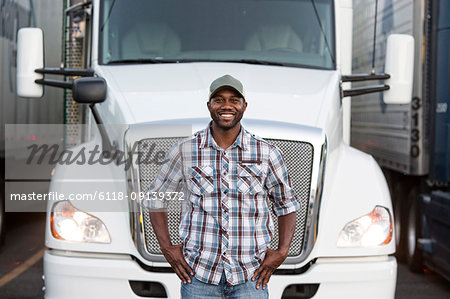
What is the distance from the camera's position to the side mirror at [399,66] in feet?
19.4

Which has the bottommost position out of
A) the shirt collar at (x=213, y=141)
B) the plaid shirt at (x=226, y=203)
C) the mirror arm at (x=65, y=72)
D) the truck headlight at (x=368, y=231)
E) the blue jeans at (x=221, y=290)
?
the blue jeans at (x=221, y=290)

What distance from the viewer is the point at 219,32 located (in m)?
6.29

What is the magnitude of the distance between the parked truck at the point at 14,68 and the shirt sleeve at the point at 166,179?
590 cm

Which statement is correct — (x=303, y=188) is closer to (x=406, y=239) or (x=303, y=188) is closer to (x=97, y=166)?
(x=97, y=166)

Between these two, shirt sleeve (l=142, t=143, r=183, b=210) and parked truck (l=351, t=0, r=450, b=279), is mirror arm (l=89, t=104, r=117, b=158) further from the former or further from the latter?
parked truck (l=351, t=0, r=450, b=279)

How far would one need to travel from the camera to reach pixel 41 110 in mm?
11586

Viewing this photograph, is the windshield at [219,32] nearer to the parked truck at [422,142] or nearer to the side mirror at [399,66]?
the side mirror at [399,66]

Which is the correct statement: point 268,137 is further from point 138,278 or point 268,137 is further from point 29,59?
point 29,59

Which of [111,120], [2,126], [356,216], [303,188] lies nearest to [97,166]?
[111,120]

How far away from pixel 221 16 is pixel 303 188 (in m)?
1.98

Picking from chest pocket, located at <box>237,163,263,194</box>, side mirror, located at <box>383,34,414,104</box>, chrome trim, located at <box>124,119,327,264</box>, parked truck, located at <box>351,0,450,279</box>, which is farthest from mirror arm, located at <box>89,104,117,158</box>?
parked truck, located at <box>351,0,450,279</box>

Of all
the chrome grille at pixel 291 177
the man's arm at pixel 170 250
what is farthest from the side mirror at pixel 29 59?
the man's arm at pixel 170 250

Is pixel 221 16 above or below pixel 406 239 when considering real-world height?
above

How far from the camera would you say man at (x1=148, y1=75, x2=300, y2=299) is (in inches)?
140
